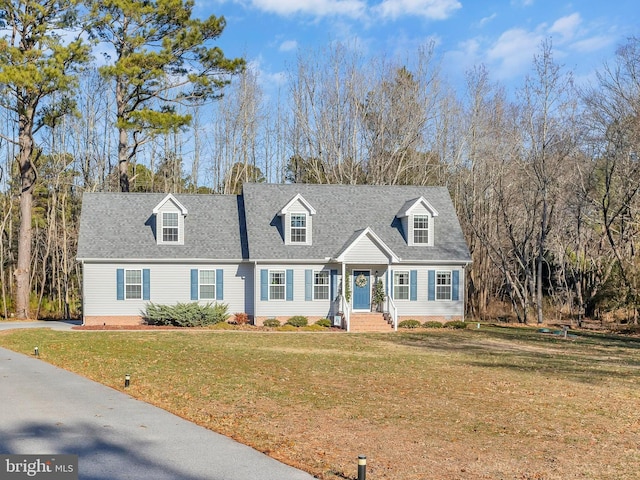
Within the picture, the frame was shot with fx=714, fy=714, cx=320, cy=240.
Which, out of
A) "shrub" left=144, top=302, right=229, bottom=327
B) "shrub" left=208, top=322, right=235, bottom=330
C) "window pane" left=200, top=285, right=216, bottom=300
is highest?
"window pane" left=200, top=285, right=216, bottom=300

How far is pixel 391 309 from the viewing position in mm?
29812

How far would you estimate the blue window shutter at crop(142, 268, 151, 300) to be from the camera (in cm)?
2967

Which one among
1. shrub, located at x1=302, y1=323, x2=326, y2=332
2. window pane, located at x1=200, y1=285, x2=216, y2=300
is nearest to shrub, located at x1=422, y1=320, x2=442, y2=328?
shrub, located at x1=302, y1=323, x2=326, y2=332

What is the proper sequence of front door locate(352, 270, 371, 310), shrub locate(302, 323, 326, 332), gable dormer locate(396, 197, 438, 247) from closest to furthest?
shrub locate(302, 323, 326, 332)
front door locate(352, 270, 371, 310)
gable dormer locate(396, 197, 438, 247)

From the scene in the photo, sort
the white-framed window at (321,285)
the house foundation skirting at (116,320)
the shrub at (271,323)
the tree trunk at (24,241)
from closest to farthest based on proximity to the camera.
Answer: the shrub at (271,323)
the house foundation skirting at (116,320)
the white-framed window at (321,285)
the tree trunk at (24,241)

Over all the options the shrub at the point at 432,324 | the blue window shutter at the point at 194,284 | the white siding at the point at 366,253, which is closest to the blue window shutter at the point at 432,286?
the shrub at the point at 432,324

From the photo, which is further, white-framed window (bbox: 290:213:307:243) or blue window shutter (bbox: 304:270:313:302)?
white-framed window (bbox: 290:213:307:243)

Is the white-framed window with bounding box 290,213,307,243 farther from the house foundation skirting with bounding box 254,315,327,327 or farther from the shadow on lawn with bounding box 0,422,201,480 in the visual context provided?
the shadow on lawn with bounding box 0,422,201,480

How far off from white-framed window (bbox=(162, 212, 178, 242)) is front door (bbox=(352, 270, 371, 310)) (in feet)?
25.9

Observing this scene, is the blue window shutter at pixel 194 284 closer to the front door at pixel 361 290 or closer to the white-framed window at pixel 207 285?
the white-framed window at pixel 207 285

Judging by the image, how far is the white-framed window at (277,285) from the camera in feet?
98.7

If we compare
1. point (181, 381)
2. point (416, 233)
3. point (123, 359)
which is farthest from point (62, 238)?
point (181, 381)

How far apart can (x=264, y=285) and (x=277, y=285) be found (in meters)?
0.55

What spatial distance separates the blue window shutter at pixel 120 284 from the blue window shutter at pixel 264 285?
5.75 metres
